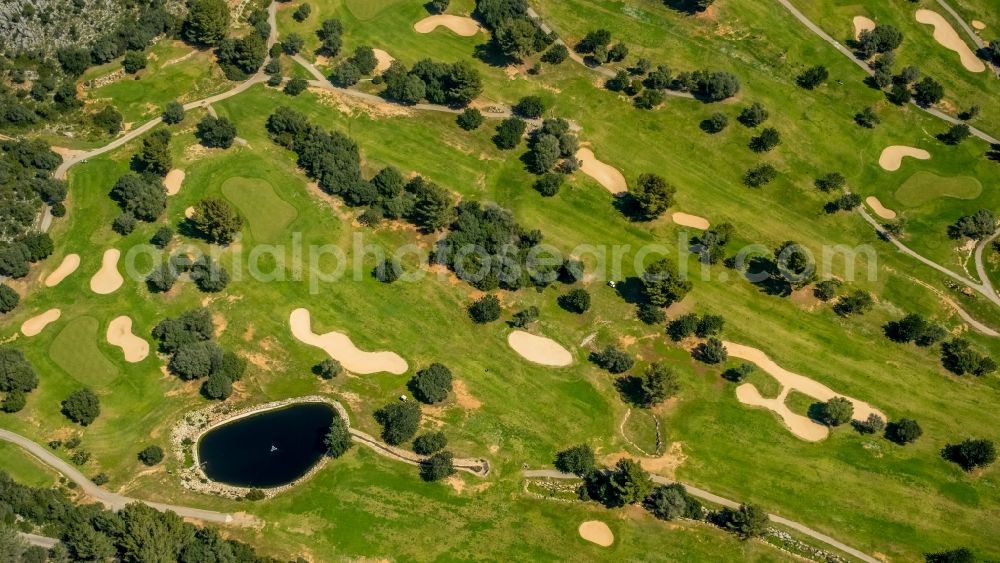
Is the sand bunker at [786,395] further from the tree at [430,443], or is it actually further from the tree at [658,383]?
the tree at [430,443]

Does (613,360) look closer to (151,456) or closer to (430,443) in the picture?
(430,443)

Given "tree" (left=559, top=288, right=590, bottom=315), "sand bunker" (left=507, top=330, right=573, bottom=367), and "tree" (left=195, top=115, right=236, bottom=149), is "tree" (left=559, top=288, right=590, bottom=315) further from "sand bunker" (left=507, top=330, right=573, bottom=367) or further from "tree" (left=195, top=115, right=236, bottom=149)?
"tree" (left=195, top=115, right=236, bottom=149)

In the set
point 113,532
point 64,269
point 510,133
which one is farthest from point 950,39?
point 64,269

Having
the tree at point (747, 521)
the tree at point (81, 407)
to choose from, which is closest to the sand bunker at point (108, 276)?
the tree at point (81, 407)

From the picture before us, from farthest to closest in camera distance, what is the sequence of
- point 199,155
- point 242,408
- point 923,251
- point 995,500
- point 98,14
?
point 98,14 → point 199,155 → point 923,251 → point 242,408 → point 995,500

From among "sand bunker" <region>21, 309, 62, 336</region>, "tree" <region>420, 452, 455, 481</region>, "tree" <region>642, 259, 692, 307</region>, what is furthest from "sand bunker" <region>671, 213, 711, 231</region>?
"sand bunker" <region>21, 309, 62, 336</region>

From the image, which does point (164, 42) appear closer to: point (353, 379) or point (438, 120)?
point (438, 120)

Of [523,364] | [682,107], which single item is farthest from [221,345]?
[682,107]
